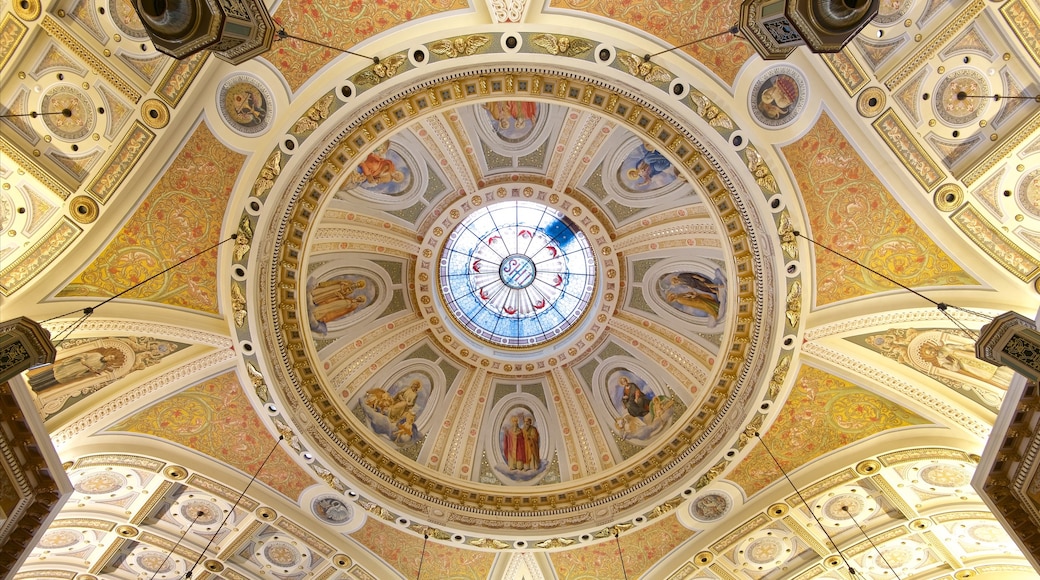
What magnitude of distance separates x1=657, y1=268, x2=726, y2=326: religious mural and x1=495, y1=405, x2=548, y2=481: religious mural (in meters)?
4.69

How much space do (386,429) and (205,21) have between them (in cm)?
1154

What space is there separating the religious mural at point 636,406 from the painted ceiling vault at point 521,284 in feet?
0.37

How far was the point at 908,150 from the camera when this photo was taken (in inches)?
413

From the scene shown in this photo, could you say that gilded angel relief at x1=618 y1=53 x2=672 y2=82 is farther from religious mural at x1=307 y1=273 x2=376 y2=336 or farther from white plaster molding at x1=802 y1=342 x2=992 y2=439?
religious mural at x1=307 y1=273 x2=376 y2=336

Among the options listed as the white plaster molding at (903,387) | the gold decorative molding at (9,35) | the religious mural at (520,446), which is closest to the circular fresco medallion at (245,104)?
the gold decorative molding at (9,35)

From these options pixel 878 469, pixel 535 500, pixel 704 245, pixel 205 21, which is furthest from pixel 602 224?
pixel 205 21

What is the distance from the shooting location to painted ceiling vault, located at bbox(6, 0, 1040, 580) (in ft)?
33.3

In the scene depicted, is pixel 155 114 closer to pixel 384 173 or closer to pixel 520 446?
pixel 384 173

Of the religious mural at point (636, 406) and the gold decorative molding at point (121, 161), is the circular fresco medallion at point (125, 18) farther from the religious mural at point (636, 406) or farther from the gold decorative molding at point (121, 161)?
the religious mural at point (636, 406)

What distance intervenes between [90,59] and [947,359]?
543 inches

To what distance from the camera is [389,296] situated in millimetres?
17641

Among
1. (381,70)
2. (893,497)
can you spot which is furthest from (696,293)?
(381,70)

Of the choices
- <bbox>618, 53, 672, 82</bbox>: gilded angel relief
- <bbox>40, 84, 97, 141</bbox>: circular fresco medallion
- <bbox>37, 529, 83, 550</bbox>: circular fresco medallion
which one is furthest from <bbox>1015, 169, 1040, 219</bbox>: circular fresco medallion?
<bbox>37, 529, 83, 550</bbox>: circular fresco medallion

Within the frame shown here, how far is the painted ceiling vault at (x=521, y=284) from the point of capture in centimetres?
1016
